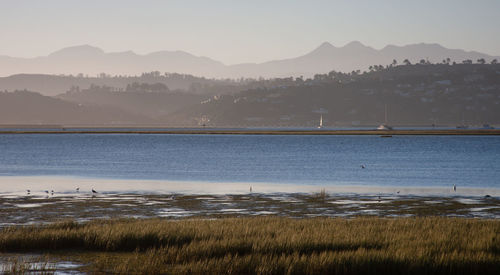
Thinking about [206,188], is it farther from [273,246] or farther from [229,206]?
[273,246]

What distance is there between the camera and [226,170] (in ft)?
274

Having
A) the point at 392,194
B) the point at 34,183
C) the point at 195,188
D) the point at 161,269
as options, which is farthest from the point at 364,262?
the point at 34,183

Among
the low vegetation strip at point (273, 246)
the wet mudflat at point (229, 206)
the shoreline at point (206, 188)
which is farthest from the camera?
the shoreline at point (206, 188)

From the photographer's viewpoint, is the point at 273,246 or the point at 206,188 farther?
the point at 206,188

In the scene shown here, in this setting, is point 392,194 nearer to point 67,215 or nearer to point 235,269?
point 67,215

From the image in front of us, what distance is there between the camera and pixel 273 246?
20.9 m

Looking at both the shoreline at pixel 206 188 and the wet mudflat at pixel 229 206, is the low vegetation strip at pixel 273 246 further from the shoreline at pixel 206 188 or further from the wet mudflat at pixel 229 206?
the shoreline at pixel 206 188

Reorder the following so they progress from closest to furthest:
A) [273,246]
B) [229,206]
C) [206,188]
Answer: [273,246], [229,206], [206,188]

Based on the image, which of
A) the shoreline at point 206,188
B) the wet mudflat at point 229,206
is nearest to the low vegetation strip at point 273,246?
the wet mudflat at point 229,206

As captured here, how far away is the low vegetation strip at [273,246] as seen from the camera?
60.5 feet

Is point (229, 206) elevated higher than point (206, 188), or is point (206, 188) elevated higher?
point (206, 188)

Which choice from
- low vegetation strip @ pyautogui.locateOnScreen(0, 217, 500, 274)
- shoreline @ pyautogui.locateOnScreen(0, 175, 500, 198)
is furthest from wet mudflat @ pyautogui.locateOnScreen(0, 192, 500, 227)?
low vegetation strip @ pyautogui.locateOnScreen(0, 217, 500, 274)

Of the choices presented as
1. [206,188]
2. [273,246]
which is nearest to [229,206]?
[206,188]

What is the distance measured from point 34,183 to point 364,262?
152 ft
